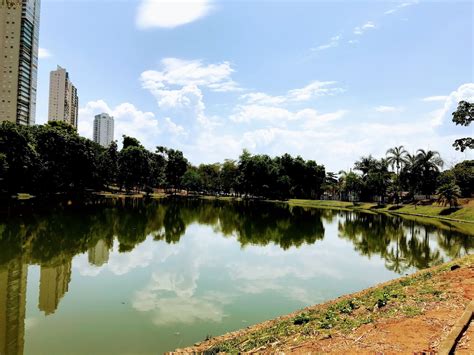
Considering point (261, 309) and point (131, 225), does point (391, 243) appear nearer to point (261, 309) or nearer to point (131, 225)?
point (261, 309)

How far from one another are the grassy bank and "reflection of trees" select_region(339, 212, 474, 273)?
9.95 metres

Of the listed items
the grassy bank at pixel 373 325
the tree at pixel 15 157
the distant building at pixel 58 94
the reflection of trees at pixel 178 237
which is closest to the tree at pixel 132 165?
the tree at pixel 15 157

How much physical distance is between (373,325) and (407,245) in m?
22.0

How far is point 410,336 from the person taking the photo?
641cm

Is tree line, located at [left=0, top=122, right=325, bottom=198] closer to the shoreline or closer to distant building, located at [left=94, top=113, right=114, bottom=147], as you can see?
the shoreline

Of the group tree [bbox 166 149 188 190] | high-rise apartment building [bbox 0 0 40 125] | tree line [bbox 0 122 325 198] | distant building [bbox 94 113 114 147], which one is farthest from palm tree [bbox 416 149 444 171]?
distant building [bbox 94 113 114 147]

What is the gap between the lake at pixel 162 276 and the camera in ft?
31.7

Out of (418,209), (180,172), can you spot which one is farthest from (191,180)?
(418,209)

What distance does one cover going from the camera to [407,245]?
86.7 feet

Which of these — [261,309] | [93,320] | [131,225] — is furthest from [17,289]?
[131,225]

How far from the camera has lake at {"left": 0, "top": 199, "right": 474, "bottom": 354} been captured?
9.67 metres

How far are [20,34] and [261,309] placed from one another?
318ft

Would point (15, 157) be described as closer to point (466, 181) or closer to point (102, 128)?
point (466, 181)

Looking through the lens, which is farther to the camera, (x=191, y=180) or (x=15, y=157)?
(x=191, y=180)
